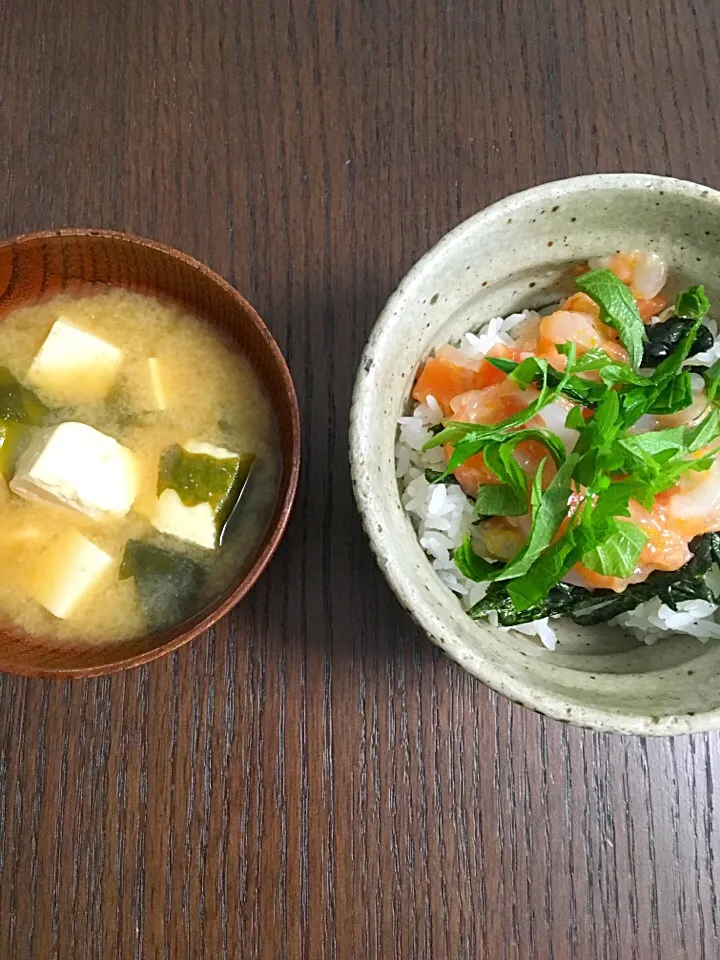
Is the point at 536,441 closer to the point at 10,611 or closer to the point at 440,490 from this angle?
the point at 440,490

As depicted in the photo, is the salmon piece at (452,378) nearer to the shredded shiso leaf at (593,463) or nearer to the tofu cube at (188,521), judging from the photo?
the shredded shiso leaf at (593,463)

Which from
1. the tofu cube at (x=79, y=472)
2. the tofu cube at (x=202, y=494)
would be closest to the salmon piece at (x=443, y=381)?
the tofu cube at (x=202, y=494)

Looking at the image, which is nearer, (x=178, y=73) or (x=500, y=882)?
(x=500, y=882)

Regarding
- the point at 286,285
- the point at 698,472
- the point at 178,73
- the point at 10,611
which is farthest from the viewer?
the point at 178,73

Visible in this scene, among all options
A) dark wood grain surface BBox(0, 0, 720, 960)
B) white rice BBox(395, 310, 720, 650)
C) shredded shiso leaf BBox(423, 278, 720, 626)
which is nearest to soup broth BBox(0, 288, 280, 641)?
dark wood grain surface BBox(0, 0, 720, 960)

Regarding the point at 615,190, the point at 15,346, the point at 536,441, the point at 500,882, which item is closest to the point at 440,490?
the point at 536,441

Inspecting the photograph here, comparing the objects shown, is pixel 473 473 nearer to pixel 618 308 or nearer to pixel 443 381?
pixel 443 381
